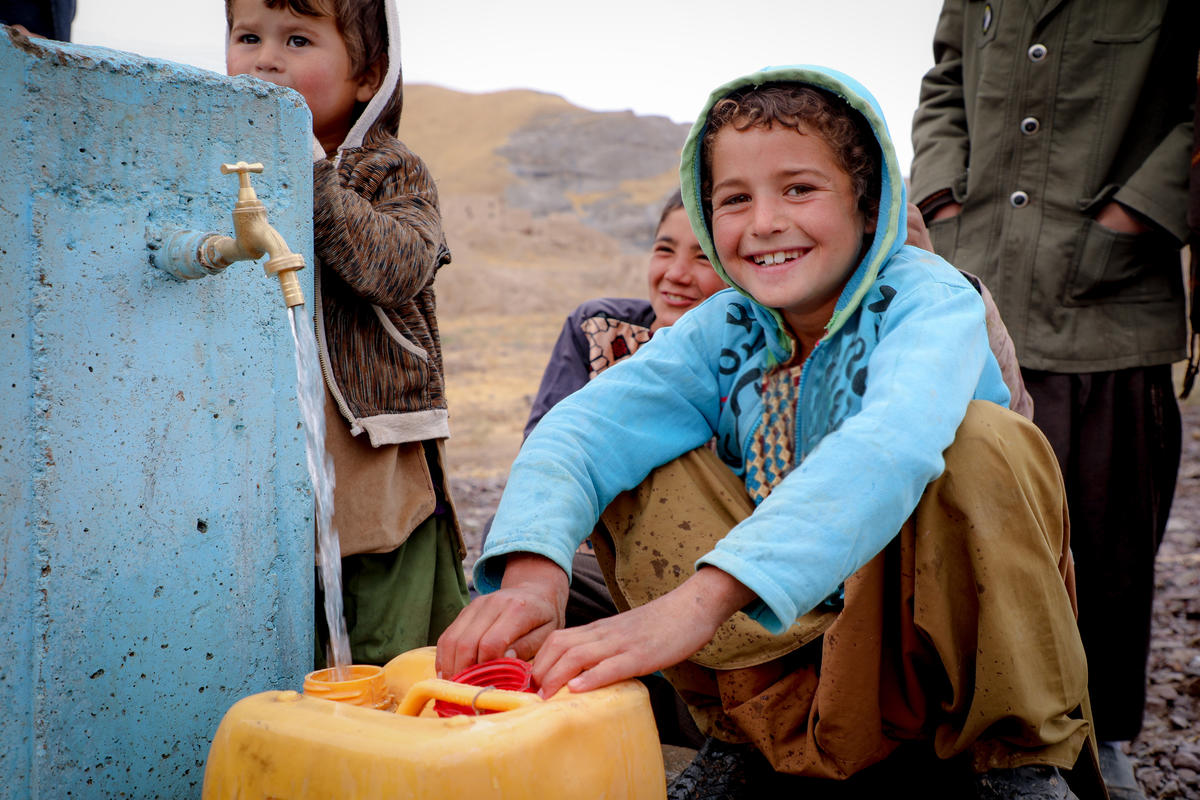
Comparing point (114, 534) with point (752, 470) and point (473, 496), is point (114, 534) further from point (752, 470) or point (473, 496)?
point (473, 496)

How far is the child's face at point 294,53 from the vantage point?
2244mm

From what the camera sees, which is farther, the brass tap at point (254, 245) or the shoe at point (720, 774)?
the shoe at point (720, 774)

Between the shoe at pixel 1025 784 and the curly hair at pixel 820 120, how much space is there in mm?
1099

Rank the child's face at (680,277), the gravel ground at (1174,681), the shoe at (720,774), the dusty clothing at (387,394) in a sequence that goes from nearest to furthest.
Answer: the shoe at (720,774)
the dusty clothing at (387,394)
the gravel ground at (1174,681)
the child's face at (680,277)

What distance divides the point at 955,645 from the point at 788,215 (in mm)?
866

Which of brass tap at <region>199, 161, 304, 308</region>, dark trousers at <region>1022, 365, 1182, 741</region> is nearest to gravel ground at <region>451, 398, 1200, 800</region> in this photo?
dark trousers at <region>1022, 365, 1182, 741</region>

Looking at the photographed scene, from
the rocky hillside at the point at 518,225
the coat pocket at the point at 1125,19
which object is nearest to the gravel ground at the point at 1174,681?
the coat pocket at the point at 1125,19

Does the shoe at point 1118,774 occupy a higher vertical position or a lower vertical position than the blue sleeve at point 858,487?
lower

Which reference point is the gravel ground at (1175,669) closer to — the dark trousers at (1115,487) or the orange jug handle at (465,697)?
the dark trousers at (1115,487)

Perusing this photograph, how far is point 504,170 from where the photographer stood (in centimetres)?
4994

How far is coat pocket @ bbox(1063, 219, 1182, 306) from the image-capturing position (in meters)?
2.62

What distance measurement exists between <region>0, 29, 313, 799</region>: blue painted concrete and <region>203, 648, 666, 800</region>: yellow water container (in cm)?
36

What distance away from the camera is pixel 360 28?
2354 mm

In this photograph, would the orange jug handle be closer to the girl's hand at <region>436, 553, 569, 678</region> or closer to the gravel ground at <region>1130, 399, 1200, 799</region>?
the girl's hand at <region>436, 553, 569, 678</region>
